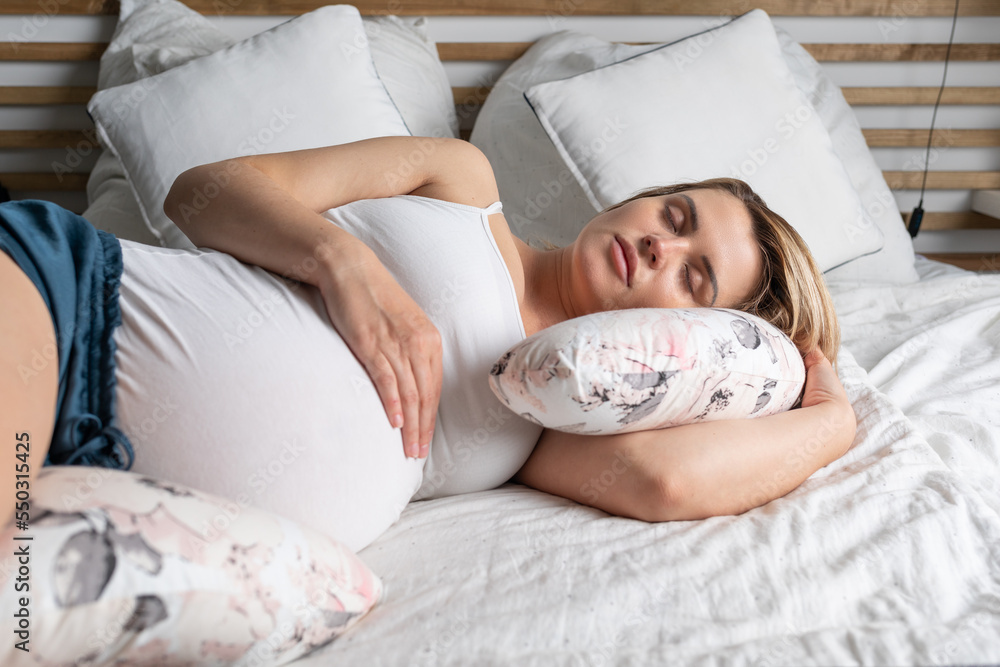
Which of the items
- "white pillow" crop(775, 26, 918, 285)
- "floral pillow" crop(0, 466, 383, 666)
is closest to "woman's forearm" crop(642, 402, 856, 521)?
"floral pillow" crop(0, 466, 383, 666)

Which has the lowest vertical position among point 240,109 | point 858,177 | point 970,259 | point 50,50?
point 970,259

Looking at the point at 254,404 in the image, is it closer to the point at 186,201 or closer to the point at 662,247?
the point at 186,201

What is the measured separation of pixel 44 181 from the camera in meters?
1.91

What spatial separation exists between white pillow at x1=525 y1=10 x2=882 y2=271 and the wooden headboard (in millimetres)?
468

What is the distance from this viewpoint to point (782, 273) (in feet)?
3.44

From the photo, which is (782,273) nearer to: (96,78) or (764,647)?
(764,647)

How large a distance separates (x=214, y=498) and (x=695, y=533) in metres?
0.50

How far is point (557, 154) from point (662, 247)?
0.65 meters

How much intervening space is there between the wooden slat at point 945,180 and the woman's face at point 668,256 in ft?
4.71

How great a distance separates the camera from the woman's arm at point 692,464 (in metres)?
0.80

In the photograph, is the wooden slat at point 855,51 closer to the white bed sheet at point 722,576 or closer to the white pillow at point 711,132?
the white pillow at point 711,132

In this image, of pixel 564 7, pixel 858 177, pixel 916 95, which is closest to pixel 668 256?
pixel 858 177

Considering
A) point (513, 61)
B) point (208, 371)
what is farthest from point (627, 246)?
point (513, 61)

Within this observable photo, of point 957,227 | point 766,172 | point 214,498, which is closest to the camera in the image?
point 214,498
